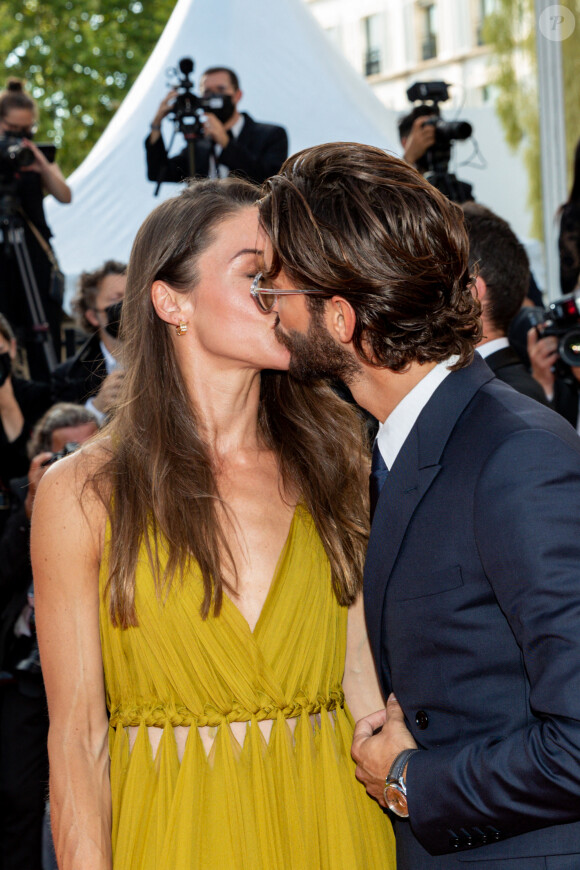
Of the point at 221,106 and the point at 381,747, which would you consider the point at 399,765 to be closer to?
the point at 381,747

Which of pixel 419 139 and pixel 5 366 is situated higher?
pixel 419 139

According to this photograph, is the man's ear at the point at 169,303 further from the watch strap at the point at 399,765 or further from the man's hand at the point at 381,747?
the watch strap at the point at 399,765

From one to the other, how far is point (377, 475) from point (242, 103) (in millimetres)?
7890

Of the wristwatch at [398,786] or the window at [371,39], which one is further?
the window at [371,39]

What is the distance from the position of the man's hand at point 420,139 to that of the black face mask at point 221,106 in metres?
1.16

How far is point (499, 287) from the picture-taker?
3.33m

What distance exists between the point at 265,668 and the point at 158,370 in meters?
0.76

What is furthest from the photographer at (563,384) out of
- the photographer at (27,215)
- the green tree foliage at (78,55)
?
the green tree foliage at (78,55)

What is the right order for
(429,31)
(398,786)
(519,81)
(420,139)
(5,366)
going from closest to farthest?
(398,786) → (5,366) → (420,139) → (519,81) → (429,31)

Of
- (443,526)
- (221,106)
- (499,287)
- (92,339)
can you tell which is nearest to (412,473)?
(443,526)

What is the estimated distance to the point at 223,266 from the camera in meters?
2.37

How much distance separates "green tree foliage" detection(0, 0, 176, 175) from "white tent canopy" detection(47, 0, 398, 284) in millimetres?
13979

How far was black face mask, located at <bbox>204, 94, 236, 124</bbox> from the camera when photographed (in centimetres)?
573

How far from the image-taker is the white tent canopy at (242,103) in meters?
9.30
